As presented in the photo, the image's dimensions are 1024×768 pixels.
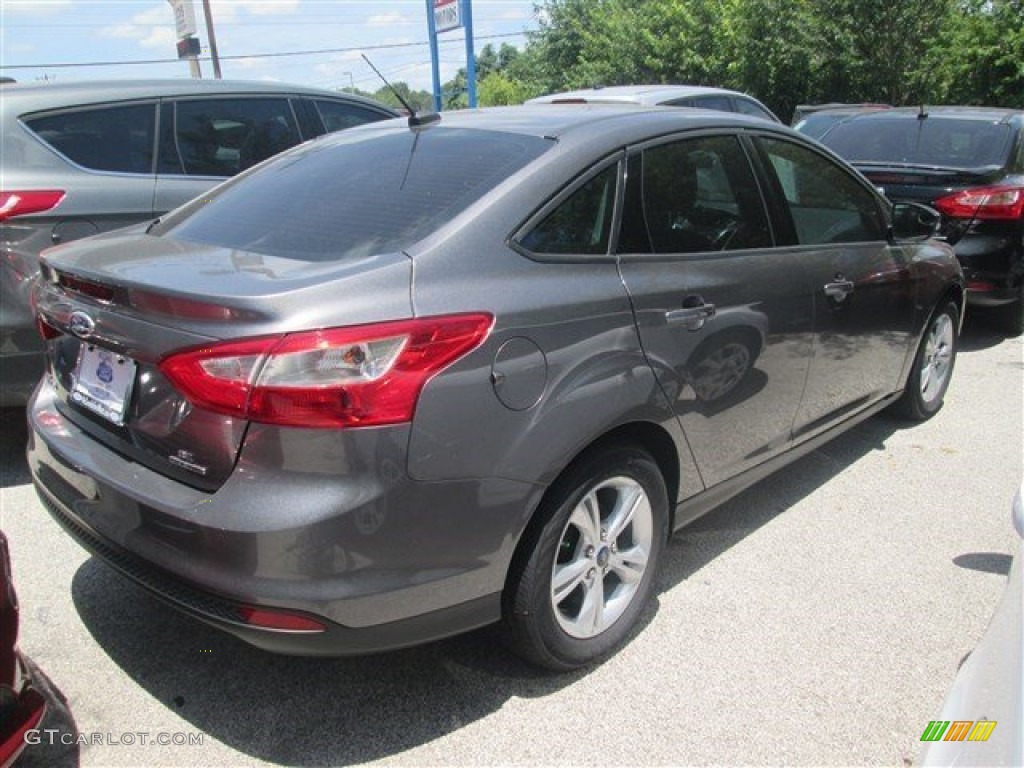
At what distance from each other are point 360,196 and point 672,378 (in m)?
1.10

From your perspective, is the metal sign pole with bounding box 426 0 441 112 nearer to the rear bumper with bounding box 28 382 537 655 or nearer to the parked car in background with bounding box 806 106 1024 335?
the parked car in background with bounding box 806 106 1024 335

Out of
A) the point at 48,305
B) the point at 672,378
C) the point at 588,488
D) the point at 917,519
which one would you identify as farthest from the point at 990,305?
the point at 48,305

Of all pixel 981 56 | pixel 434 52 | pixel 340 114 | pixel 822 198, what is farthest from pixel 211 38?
pixel 822 198

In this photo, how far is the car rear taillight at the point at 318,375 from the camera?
6.34 feet

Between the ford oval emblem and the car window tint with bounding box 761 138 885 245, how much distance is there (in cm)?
246

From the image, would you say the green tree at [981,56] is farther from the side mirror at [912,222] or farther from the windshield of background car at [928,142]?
the side mirror at [912,222]

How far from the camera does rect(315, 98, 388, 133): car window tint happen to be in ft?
17.7

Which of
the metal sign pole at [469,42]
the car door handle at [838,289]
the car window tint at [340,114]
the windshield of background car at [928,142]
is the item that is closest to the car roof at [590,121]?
the car door handle at [838,289]

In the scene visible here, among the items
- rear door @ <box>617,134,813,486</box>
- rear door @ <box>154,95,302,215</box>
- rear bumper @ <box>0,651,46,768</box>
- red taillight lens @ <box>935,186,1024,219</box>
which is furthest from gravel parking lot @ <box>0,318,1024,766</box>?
red taillight lens @ <box>935,186,1024,219</box>

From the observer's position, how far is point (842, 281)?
3.54 metres

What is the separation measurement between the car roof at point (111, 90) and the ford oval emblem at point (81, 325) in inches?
85.4

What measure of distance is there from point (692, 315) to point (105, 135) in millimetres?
3124

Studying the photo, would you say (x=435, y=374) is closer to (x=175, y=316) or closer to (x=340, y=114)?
(x=175, y=316)

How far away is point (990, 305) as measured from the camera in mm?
6117
